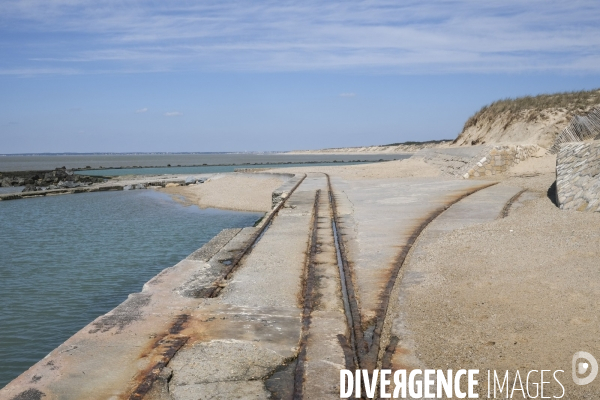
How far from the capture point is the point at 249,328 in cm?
510

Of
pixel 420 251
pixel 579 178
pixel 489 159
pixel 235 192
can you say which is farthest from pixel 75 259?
pixel 489 159

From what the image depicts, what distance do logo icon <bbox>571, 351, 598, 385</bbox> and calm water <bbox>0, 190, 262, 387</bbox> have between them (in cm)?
503

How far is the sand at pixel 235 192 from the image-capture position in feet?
A: 72.7

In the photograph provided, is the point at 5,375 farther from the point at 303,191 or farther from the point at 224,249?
the point at 303,191

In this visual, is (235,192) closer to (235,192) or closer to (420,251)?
(235,192)

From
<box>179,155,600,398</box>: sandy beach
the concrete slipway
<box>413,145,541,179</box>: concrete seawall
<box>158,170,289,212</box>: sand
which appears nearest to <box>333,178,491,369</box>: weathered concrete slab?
the concrete slipway

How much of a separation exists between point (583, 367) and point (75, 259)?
397 inches

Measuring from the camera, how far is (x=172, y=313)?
5.55 metres

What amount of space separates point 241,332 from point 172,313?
36.2 inches

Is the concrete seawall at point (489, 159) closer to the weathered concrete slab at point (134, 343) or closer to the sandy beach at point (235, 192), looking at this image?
the sandy beach at point (235, 192)

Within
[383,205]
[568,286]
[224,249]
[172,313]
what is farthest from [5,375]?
[383,205]

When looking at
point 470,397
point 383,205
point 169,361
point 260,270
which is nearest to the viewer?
point 470,397

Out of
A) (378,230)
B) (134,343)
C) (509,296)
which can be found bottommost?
(134,343)

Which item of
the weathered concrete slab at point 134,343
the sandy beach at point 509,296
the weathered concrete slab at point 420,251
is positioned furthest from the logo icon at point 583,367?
the weathered concrete slab at point 134,343
